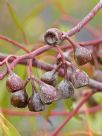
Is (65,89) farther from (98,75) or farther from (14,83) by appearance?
(98,75)

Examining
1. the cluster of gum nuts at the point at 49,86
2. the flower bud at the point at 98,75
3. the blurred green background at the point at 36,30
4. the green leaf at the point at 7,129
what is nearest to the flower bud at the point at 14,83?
the cluster of gum nuts at the point at 49,86

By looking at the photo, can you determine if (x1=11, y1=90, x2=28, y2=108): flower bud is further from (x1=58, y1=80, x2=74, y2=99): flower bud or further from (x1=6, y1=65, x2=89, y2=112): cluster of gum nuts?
(x1=58, y1=80, x2=74, y2=99): flower bud

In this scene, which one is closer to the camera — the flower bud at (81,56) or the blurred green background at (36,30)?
the flower bud at (81,56)

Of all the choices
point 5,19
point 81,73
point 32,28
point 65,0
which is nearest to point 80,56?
point 81,73

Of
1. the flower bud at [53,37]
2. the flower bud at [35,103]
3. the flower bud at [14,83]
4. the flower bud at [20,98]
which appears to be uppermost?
the flower bud at [53,37]

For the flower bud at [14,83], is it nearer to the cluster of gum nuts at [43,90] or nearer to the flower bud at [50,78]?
the cluster of gum nuts at [43,90]

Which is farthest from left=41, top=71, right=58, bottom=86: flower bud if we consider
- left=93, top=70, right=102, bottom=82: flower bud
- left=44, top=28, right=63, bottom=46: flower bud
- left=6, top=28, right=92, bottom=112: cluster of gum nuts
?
left=93, top=70, right=102, bottom=82: flower bud

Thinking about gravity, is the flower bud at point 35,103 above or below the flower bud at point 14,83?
below
